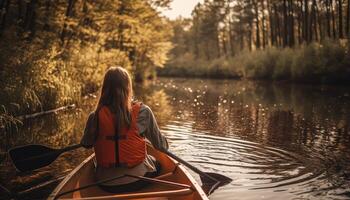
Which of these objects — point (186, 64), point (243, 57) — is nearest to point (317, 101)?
point (243, 57)

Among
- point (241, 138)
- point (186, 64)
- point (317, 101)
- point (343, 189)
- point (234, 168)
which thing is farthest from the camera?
point (186, 64)

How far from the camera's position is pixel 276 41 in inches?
1911

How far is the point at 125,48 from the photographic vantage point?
35531 mm

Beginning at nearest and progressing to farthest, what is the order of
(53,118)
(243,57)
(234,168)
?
(234,168) < (53,118) < (243,57)

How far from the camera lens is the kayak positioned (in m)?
4.83

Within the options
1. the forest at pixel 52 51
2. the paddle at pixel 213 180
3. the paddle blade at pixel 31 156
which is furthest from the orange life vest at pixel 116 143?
the forest at pixel 52 51

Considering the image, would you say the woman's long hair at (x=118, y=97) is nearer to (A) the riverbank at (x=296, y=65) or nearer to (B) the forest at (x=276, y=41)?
(A) the riverbank at (x=296, y=65)

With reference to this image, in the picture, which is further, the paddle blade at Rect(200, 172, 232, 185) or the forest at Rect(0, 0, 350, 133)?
the forest at Rect(0, 0, 350, 133)

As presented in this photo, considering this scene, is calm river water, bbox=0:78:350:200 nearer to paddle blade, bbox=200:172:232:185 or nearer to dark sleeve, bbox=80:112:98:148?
paddle blade, bbox=200:172:232:185

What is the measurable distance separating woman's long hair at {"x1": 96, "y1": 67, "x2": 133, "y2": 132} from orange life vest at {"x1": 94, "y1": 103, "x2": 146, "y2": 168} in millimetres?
57

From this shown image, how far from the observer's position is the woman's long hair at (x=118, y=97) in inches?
203

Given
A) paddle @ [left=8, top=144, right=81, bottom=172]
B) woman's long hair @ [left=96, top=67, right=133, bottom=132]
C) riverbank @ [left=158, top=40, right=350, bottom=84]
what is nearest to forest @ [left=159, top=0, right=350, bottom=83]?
riverbank @ [left=158, top=40, right=350, bottom=84]

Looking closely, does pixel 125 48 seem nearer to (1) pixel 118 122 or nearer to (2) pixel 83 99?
(2) pixel 83 99

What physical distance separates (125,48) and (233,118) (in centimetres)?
2142
